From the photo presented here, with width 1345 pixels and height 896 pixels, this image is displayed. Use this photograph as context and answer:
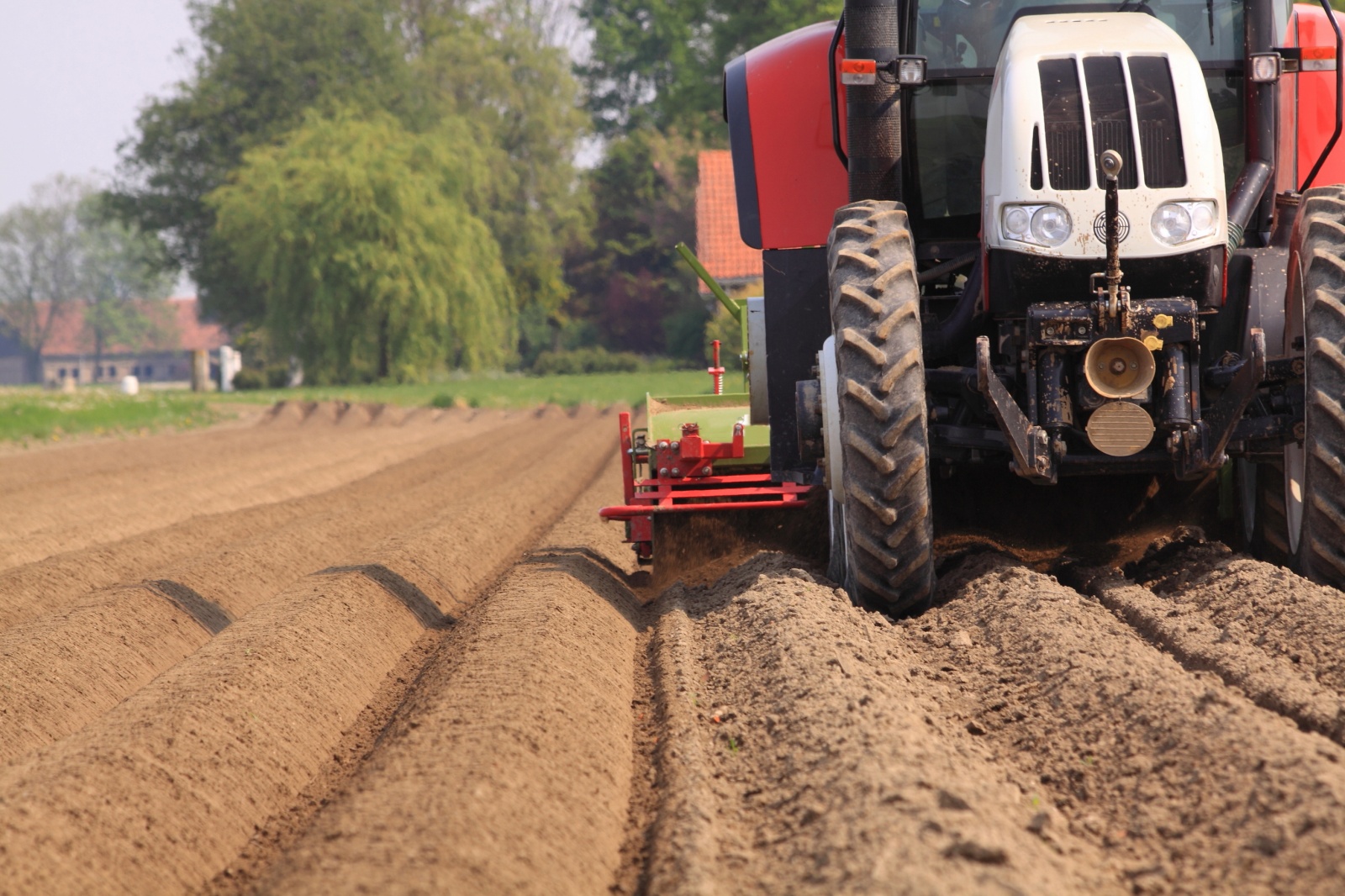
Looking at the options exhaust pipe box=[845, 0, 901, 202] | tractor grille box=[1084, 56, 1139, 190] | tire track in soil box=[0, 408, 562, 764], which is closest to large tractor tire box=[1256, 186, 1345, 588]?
tractor grille box=[1084, 56, 1139, 190]

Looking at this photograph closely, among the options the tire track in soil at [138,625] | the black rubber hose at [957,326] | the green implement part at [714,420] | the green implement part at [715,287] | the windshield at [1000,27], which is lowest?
the tire track in soil at [138,625]

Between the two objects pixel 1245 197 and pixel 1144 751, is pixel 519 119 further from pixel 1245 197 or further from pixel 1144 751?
pixel 1144 751

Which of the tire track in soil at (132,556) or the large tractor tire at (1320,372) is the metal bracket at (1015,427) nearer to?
the large tractor tire at (1320,372)

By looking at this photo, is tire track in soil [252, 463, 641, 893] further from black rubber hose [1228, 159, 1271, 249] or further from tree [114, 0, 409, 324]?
tree [114, 0, 409, 324]

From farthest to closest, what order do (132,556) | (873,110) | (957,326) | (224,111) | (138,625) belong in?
(224,111), (132,556), (138,625), (873,110), (957,326)

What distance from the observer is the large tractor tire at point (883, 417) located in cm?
520

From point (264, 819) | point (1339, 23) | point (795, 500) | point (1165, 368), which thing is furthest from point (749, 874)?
point (1339, 23)

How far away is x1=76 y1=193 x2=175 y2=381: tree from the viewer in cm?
9169

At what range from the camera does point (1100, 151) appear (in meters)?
5.15

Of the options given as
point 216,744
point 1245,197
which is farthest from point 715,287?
point 216,744

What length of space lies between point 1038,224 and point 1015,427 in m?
0.78

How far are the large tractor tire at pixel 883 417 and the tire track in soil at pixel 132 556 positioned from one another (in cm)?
455

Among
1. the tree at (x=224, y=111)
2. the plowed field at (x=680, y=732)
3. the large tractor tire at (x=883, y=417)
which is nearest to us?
the plowed field at (x=680, y=732)

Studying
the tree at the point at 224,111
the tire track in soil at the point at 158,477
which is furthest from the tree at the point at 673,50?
the tire track in soil at the point at 158,477
